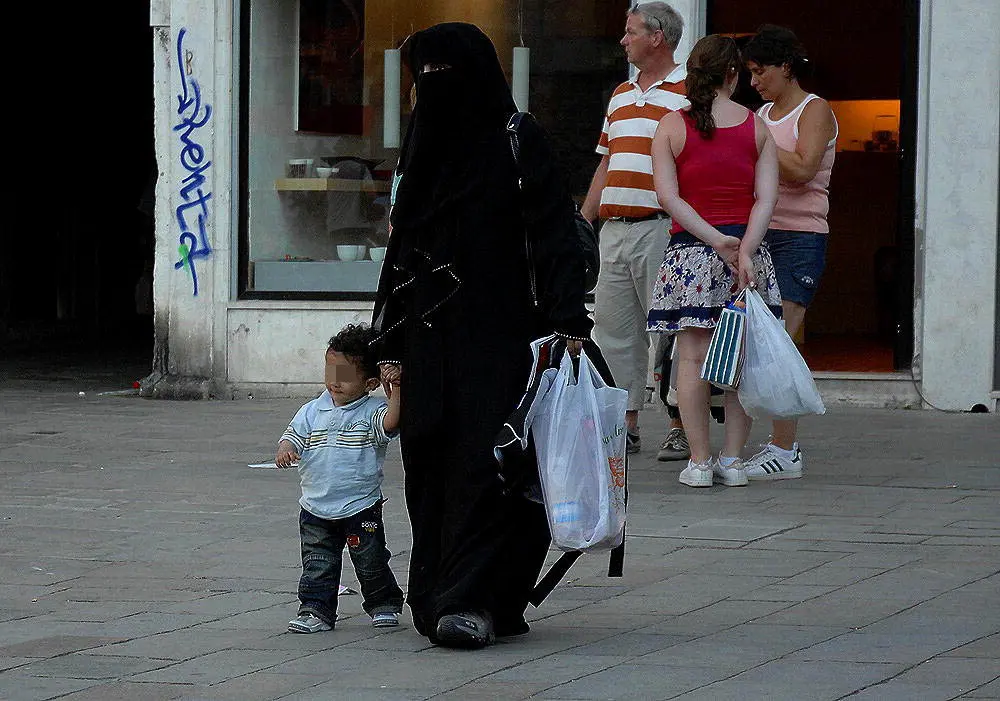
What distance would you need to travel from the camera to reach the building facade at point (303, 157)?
36.8 ft

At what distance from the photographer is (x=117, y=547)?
6.38m

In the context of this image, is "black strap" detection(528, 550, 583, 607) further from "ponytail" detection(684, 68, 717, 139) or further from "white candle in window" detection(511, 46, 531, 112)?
"white candle in window" detection(511, 46, 531, 112)

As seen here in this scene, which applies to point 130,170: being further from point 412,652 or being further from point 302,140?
point 412,652

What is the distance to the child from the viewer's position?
16.2ft

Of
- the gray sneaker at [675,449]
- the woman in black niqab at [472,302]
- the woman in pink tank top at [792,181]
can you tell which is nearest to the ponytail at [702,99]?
the woman in pink tank top at [792,181]

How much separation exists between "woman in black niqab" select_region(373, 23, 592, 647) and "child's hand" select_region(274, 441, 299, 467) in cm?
33

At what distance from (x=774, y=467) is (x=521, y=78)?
4.45m

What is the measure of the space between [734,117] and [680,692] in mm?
3854

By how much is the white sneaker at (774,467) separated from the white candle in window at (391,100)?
189 inches

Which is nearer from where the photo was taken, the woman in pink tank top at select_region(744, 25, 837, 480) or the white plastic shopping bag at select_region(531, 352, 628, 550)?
the white plastic shopping bag at select_region(531, 352, 628, 550)

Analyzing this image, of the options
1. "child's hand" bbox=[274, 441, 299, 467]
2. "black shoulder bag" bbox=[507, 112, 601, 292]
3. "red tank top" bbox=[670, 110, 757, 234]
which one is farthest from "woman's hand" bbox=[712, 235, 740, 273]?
"child's hand" bbox=[274, 441, 299, 467]

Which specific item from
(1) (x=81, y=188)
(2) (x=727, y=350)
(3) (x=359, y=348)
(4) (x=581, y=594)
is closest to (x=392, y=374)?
(3) (x=359, y=348)

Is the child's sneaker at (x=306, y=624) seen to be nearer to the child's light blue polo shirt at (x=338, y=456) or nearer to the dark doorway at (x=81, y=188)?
the child's light blue polo shirt at (x=338, y=456)

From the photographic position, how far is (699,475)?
7582 mm
